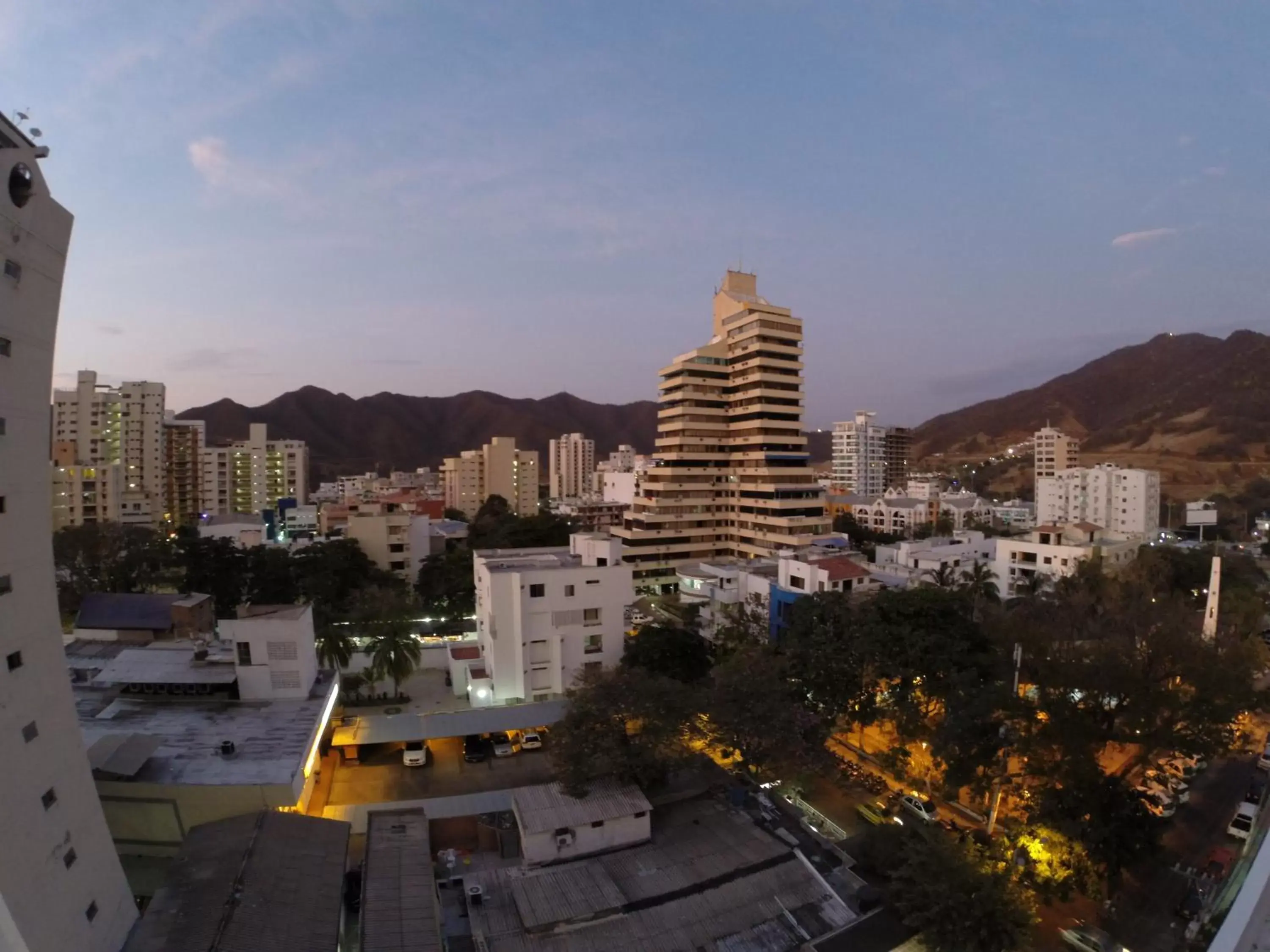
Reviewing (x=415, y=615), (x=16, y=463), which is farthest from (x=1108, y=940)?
(x=415, y=615)

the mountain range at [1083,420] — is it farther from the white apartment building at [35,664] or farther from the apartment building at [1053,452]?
the white apartment building at [35,664]

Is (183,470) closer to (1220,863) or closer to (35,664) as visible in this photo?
(35,664)

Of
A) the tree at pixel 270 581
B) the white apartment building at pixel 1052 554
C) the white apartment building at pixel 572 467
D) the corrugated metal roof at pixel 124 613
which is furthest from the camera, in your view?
the white apartment building at pixel 572 467

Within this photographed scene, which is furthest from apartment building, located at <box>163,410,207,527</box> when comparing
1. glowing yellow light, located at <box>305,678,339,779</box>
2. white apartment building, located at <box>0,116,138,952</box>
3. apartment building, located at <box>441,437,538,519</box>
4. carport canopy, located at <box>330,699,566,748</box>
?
white apartment building, located at <box>0,116,138,952</box>

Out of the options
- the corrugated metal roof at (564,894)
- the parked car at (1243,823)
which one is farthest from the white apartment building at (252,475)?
the parked car at (1243,823)

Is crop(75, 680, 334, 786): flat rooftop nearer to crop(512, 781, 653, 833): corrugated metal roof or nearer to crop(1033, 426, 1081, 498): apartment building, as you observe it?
crop(512, 781, 653, 833): corrugated metal roof

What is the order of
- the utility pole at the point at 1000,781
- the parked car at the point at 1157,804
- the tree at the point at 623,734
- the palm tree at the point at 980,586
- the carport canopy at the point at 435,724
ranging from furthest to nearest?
the palm tree at the point at 980,586
the carport canopy at the point at 435,724
the utility pole at the point at 1000,781
the tree at the point at 623,734
the parked car at the point at 1157,804

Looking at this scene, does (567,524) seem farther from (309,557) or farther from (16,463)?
(16,463)
